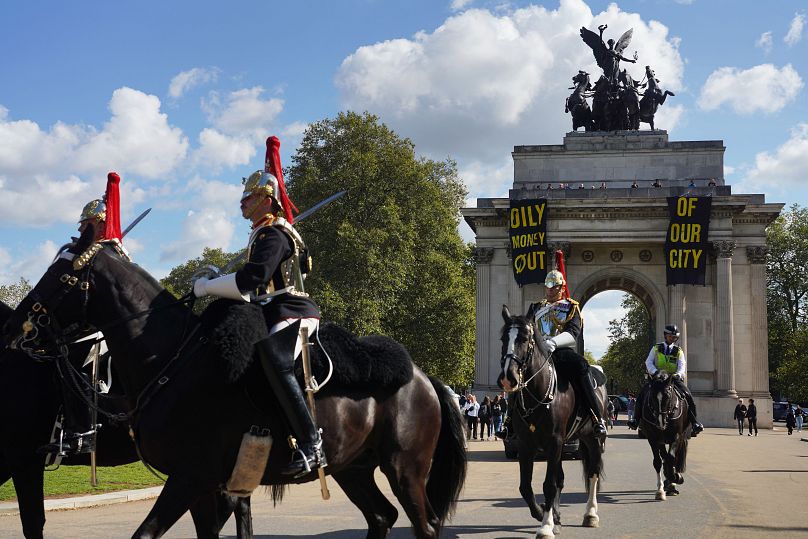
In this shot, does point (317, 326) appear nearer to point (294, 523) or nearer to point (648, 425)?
point (294, 523)

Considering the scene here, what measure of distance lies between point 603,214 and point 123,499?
3505cm

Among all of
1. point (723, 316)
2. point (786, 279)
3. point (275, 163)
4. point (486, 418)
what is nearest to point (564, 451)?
point (275, 163)

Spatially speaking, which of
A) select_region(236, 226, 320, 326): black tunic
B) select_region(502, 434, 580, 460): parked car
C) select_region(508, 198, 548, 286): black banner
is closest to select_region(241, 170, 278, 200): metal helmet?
select_region(236, 226, 320, 326): black tunic

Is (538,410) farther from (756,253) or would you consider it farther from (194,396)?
(756,253)

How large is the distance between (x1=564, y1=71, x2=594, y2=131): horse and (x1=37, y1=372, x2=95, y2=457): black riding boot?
42883mm

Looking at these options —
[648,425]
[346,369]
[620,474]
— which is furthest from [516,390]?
[620,474]

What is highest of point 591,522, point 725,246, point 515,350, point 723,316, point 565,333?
point 725,246

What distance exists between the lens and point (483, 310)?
4656 centimetres

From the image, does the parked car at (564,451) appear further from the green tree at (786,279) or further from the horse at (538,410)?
the green tree at (786,279)

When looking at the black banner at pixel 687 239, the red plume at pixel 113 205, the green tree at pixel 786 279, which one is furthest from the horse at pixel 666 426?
the green tree at pixel 786 279

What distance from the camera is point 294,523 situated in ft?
37.4

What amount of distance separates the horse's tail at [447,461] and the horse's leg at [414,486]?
38 centimetres

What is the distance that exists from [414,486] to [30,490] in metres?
3.35

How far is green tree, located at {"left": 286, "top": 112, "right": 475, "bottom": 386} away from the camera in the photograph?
43.7 meters
